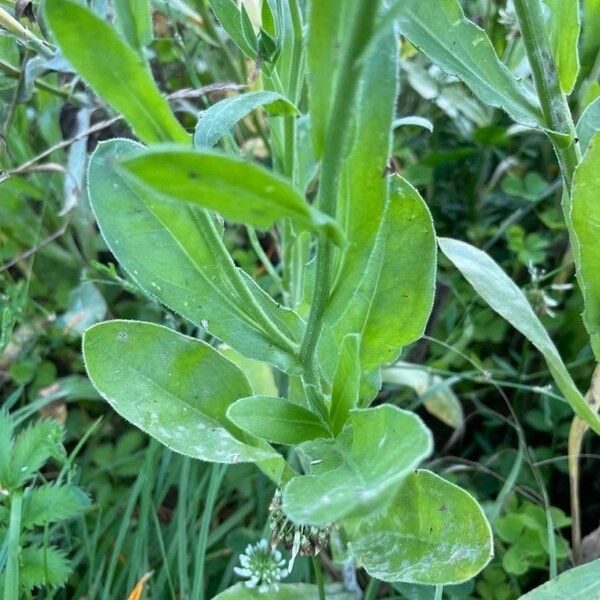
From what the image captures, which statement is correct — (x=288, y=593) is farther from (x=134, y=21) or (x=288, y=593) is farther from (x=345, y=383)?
(x=134, y=21)

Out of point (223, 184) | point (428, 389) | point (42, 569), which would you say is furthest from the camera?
point (428, 389)

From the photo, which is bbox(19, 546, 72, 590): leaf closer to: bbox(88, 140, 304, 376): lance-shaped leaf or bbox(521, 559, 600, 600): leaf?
bbox(88, 140, 304, 376): lance-shaped leaf

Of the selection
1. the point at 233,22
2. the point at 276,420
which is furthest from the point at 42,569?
the point at 233,22

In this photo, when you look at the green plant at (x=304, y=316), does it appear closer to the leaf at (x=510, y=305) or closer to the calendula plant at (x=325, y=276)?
the calendula plant at (x=325, y=276)

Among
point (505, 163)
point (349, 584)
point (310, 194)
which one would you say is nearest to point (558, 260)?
point (505, 163)

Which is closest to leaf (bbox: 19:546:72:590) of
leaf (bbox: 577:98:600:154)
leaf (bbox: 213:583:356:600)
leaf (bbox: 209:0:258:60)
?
leaf (bbox: 213:583:356:600)

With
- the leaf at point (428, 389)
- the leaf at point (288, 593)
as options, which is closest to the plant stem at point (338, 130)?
the leaf at point (288, 593)
